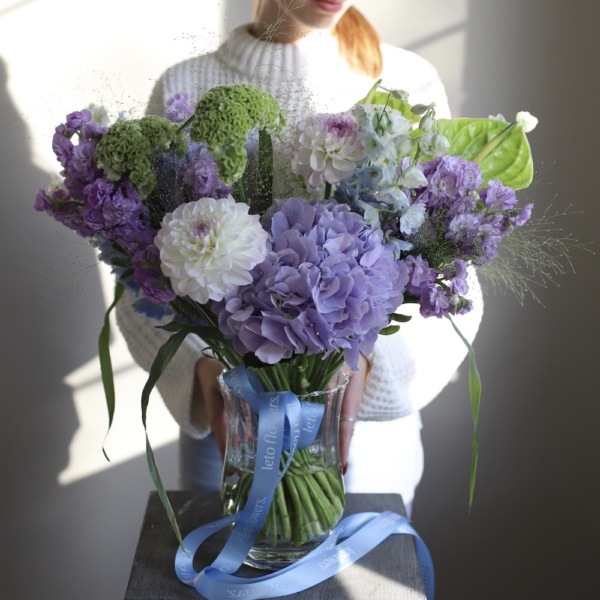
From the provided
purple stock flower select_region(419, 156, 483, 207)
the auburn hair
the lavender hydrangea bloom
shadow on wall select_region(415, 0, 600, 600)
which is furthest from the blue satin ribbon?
shadow on wall select_region(415, 0, 600, 600)

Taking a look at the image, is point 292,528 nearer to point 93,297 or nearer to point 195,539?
point 195,539

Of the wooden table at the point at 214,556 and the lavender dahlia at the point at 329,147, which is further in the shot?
the wooden table at the point at 214,556

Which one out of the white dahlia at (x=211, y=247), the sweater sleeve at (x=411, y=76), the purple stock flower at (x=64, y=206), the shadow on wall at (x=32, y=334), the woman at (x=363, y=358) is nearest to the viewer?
the white dahlia at (x=211, y=247)

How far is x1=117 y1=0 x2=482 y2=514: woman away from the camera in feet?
3.59

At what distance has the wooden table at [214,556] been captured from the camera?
81 centimetres

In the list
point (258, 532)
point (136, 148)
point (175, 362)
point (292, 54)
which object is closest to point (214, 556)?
point (258, 532)

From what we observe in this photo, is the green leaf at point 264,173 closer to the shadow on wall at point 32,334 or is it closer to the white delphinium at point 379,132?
the white delphinium at point 379,132

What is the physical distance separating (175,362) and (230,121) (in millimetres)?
555

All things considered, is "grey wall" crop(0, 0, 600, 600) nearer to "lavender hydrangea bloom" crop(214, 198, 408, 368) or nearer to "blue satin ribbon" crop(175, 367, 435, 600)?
"blue satin ribbon" crop(175, 367, 435, 600)

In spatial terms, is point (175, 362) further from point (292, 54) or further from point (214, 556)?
point (292, 54)

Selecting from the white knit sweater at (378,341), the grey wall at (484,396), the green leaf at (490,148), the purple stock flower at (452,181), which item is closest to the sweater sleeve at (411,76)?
the white knit sweater at (378,341)

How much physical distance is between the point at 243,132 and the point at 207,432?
2.03ft

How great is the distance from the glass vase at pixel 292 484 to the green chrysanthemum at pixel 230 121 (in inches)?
9.4

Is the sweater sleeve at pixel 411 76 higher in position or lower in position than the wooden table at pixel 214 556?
higher
